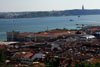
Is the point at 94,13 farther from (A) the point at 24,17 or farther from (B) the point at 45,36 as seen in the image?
(B) the point at 45,36

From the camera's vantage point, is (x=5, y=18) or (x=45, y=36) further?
(x=5, y=18)

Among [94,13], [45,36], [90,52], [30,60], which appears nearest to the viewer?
[30,60]

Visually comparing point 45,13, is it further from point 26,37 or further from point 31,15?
point 26,37

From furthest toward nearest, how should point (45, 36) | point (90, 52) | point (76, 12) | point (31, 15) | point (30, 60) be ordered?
1. point (76, 12)
2. point (31, 15)
3. point (45, 36)
4. point (90, 52)
5. point (30, 60)

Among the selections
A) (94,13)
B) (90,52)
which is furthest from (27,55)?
(94,13)

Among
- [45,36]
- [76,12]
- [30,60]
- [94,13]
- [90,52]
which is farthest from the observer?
[94,13]

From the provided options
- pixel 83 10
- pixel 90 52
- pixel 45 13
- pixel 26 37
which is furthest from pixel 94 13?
pixel 90 52

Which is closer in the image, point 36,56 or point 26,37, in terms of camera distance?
point 36,56

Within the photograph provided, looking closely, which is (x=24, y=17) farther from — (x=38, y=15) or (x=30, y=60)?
(x=30, y=60)

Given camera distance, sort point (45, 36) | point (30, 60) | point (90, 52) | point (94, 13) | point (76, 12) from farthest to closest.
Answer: point (94, 13) → point (76, 12) → point (45, 36) → point (90, 52) → point (30, 60)
